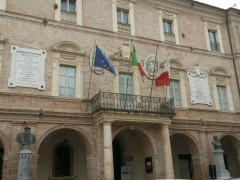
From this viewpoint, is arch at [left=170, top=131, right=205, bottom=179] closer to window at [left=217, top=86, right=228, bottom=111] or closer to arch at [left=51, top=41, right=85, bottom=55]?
window at [left=217, top=86, right=228, bottom=111]

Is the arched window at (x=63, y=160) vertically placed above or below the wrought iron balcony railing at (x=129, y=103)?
below

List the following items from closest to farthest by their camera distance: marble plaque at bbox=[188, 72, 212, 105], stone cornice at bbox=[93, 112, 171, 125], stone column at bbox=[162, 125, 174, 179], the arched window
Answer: stone cornice at bbox=[93, 112, 171, 125] < stone column at bbox=[162, 125, 174, 179] < the arched window < marble plaque at bbox=[188, 72, 212, 105]

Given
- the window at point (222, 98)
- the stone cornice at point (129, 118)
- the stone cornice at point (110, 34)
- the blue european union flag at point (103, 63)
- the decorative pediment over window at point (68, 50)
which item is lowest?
the stone cornice at point (129, 118)

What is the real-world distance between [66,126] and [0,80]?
11.1 feet

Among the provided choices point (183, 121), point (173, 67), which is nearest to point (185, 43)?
point (173, 67)

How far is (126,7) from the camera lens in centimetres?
1611

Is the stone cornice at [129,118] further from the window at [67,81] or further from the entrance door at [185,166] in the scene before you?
the entrance door at [185,166]

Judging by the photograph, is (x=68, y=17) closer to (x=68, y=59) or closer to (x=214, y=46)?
(x=68, y=59)

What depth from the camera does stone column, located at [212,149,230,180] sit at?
46.6 ft

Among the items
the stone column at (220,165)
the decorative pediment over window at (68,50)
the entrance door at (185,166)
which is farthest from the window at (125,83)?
the entrance door at (185,166)

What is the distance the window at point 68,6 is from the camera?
1448 centimetres

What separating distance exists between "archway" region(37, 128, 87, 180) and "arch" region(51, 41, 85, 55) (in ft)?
12.4

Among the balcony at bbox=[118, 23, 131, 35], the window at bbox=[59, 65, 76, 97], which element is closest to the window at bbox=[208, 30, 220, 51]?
the balcony at bbox=[118, 23, 131, 35]

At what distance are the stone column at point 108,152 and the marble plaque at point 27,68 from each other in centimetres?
336
